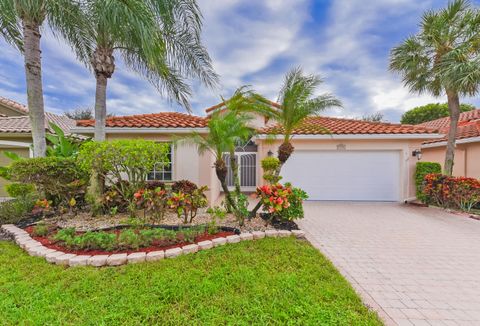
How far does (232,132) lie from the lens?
6.59 meters

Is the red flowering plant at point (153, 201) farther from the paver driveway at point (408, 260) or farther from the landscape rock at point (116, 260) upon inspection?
the paver driveway at point (408, 260)

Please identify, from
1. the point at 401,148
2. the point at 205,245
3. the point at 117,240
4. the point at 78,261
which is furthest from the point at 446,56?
the point at 78,261

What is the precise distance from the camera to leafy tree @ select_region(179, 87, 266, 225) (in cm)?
655

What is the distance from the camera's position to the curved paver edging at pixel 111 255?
4699 mm

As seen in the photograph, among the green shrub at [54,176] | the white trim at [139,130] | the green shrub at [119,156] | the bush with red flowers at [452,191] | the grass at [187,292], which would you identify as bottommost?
the grass at [187,292]

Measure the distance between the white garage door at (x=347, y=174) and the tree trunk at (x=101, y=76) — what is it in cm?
1026


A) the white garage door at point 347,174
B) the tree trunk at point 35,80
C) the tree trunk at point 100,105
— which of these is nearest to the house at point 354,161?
the white garage door at point 347,174

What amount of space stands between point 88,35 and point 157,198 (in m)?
7.32

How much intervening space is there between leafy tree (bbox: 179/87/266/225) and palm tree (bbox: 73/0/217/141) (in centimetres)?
274

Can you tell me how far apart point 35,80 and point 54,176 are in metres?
3.69

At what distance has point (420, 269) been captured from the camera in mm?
4738

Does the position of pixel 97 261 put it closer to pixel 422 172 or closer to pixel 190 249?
pixel 190 249

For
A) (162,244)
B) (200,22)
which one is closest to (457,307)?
(162,244)

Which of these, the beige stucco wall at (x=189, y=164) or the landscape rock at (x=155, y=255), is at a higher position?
the beige stucco wall at (x=189, y=164)
